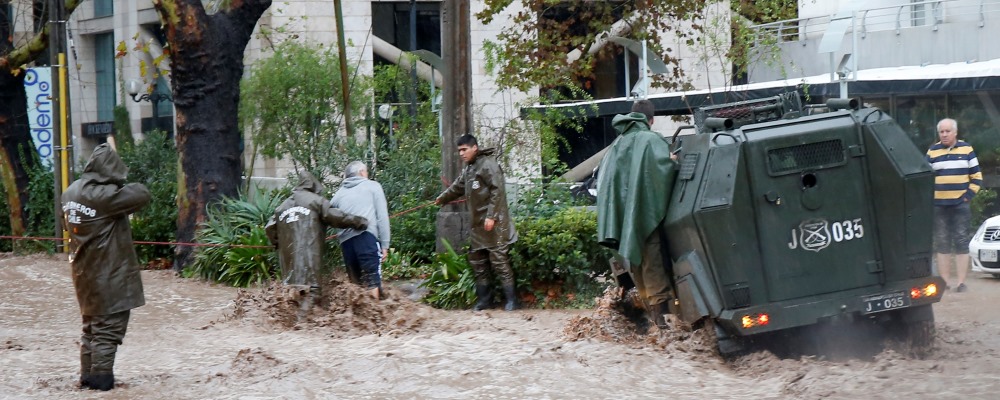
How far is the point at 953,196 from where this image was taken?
1266 centimetres

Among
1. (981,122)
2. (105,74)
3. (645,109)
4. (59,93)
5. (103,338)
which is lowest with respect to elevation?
(103,338)

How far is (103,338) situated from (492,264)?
445cm

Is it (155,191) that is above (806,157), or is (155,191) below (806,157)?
below

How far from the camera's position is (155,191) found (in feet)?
67.2

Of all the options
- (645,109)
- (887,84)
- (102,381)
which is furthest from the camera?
(887,84)

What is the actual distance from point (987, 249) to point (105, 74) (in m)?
28.6

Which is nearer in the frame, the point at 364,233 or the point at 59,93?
the point at 364,233

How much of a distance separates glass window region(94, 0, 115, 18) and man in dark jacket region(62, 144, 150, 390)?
1073 inches

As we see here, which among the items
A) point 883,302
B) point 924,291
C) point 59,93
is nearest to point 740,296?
point 883,302

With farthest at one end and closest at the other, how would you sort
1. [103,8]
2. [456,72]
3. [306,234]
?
1. [103,8]
2. [456,72]
3. [306,234]

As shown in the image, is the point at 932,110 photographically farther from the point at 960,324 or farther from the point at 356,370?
the point at 356,370

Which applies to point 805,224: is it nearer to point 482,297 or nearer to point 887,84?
point 482,297

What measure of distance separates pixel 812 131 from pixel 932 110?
10864 millimetres

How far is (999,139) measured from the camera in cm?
1745
